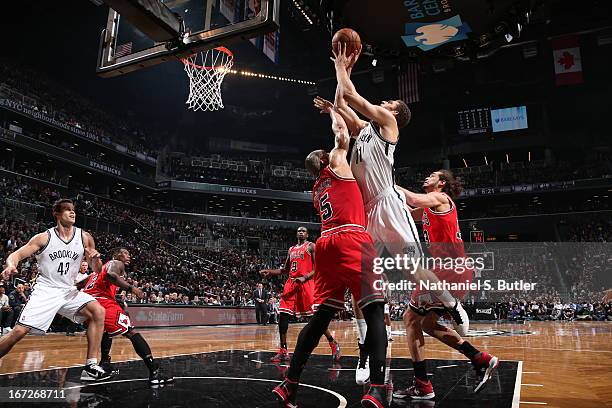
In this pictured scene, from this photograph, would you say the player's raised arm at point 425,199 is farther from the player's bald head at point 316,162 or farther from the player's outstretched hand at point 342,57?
the player's outstretched hand at point 342,57

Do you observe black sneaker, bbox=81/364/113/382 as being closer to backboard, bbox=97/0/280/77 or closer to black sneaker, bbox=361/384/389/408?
black sneaker, bbox=361/384/389/408

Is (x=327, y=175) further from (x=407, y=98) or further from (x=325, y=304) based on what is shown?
(x=407, y=98)

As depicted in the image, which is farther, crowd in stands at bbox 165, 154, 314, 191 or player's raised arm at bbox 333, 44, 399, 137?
crowd in stands at bbox 165, 154, 314, 191

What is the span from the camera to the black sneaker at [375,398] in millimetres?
2896

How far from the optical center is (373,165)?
148 inches

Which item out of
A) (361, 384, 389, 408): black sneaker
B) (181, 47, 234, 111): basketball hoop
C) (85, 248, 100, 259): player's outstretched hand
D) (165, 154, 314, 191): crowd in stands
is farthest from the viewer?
(165, 154, 314, 191): crowd in stands

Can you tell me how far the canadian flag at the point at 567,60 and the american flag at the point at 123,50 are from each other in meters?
20.2

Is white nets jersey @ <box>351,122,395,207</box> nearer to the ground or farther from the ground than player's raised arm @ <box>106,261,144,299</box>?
farther from the ground

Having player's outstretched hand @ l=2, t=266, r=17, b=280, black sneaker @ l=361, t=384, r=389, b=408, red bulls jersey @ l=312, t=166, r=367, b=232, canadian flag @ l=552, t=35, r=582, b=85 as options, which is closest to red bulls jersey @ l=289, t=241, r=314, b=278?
red bulls jersey @ l=312, t=166, r=367, b=232

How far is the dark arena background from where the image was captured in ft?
18.3

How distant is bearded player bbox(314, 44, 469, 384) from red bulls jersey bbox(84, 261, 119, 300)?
373 centimetres

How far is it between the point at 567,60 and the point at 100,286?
22865mm

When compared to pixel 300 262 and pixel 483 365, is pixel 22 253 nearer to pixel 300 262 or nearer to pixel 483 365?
pixel 300 262

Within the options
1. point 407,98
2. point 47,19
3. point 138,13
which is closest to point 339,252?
point 138,13
